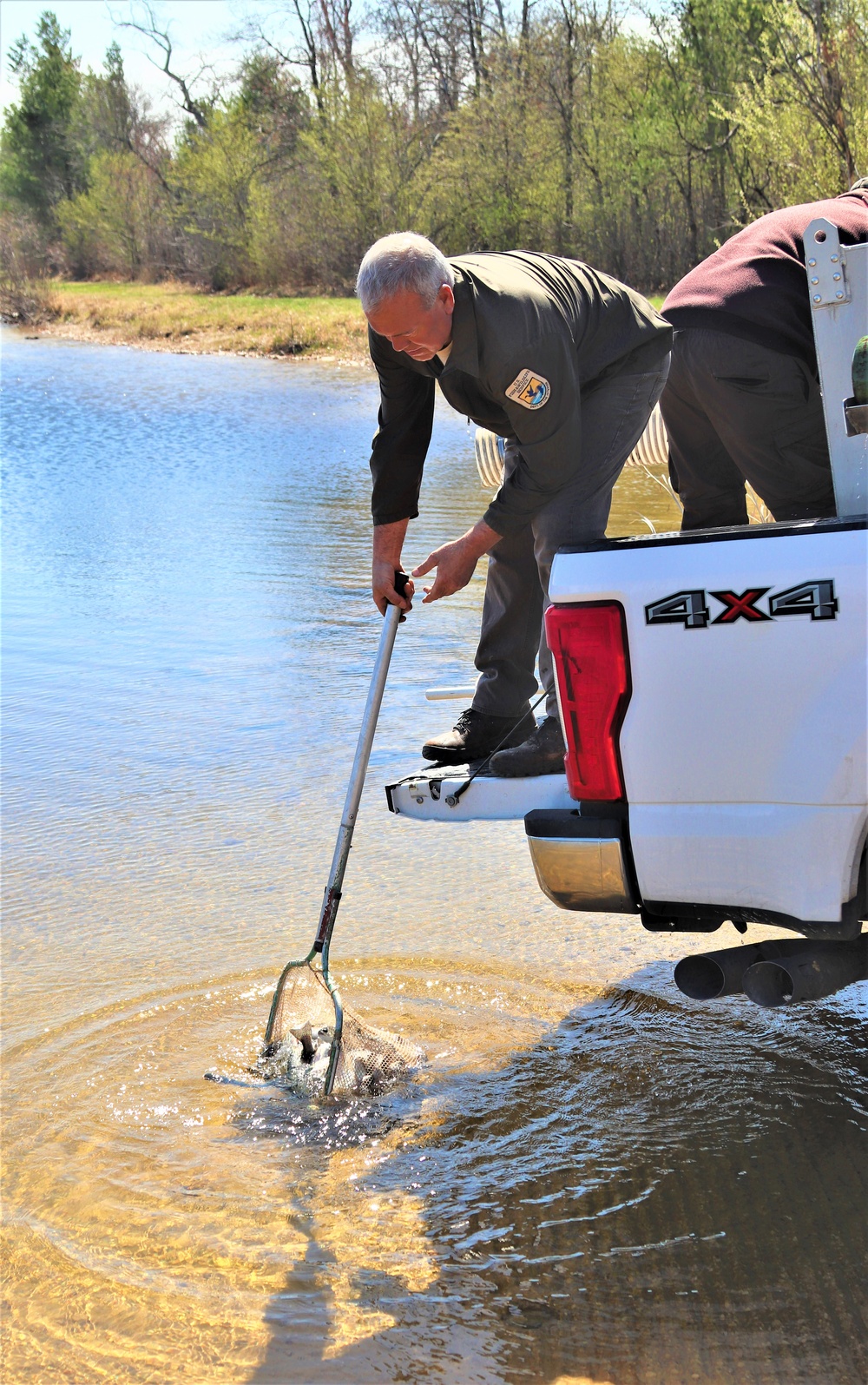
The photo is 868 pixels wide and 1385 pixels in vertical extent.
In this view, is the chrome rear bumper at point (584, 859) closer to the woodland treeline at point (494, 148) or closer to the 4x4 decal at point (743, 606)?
the 4x4 decal at point (743, 606)

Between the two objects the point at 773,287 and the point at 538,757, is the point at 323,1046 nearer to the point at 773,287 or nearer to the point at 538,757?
the point at 538,757

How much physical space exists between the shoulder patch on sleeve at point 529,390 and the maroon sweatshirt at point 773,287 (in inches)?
19.1

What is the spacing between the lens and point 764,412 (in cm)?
354

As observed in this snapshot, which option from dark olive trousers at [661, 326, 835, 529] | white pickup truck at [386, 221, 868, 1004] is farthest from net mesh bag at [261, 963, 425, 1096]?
dark olive trousers at [661, 326, 835, 529]

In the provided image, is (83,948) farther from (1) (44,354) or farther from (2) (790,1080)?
(1) (44,354)

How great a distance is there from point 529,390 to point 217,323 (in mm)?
34792

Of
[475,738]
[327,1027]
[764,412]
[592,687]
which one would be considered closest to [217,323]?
[475,738]

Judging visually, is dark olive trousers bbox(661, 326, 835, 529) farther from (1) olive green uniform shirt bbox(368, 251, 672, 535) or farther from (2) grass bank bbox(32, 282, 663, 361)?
(2) grass bank bbox(32, 282, 663, 361)

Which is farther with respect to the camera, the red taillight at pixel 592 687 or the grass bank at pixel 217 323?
the grass bank at pixel 217 323

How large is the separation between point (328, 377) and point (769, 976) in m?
24.6

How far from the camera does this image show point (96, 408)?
65.3ft

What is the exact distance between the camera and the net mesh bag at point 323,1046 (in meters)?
3.13

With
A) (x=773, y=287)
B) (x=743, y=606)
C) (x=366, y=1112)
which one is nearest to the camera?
(x=743, y=606)

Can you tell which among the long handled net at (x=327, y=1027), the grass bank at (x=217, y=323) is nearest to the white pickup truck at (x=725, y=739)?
the long handled net at (x=327, y=1027)
